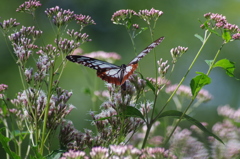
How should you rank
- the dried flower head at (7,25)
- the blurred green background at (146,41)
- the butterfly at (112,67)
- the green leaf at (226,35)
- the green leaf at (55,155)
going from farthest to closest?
the blurred green background at (146,41) → the dried flower head at (7,25) → the green leaf at (226,35) → the butterfly at (112,67) → the green leaf at (55,155)

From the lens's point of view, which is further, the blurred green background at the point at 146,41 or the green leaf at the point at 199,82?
the blurred green background at the point at 146,41

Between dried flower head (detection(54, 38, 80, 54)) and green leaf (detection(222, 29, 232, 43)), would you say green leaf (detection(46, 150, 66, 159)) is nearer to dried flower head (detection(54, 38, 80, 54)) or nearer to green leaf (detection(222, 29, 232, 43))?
dried flower head (detection(54, 38, 80, 54))

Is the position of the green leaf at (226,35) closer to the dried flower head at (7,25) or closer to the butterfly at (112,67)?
the butterfly at (112,67)

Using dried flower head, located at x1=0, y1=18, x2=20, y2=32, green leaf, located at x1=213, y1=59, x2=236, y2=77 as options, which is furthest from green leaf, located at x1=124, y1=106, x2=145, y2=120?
dried flower head, located at x1=0, y1=18, x2=20, y2=32

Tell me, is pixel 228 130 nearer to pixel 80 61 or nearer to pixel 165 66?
pixel 165 66

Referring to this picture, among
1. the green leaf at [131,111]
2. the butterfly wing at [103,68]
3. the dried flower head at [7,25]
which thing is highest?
the dried flower head at [7,25]

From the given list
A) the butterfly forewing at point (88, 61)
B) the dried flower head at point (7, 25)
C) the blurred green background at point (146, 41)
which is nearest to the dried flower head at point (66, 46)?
the butterfly forewing at point (88, 61)
